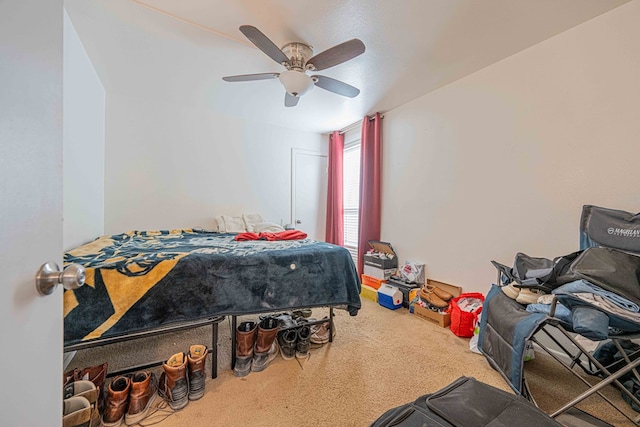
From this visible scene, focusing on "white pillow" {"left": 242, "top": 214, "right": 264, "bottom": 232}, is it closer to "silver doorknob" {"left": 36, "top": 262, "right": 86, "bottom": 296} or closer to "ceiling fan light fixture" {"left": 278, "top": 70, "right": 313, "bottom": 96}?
"ceiling fan light fixture" {"left": 278, "top": 70, "right": 313, "bottom": 96}

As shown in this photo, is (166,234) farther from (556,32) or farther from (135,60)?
(556,32)

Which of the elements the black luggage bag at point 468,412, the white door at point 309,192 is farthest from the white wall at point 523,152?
the white door at point 309,192

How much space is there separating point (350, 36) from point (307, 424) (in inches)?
102

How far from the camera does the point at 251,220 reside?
147 inches

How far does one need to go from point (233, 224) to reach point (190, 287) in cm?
210

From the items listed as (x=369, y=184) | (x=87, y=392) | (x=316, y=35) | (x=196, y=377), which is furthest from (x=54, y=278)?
(x=369, y=184)

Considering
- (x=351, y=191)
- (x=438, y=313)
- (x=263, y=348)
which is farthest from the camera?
(x=351, y=191)

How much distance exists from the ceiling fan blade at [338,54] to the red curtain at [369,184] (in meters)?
1.75

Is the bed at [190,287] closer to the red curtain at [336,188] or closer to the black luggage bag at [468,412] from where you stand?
the black luggage bag at [468,412]

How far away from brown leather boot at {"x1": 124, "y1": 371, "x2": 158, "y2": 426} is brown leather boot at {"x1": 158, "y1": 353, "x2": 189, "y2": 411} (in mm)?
82

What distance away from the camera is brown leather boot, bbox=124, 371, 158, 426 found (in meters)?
1.32

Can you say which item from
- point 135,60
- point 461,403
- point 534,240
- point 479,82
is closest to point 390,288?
point 534,240

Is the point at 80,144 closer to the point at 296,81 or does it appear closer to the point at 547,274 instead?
the point at 296,81

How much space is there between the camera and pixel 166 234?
9.32ft
